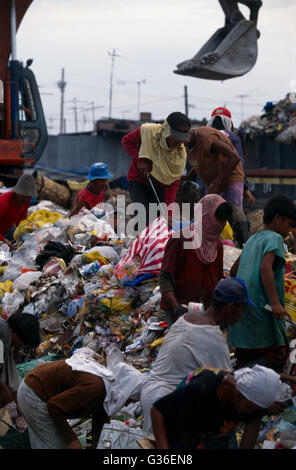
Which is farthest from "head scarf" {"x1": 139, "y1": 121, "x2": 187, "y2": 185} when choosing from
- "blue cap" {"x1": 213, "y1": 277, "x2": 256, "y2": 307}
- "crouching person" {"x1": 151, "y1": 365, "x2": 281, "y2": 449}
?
"crouching person" {"x1": 151, "y1": 365, "x2": 281, "y2": 449}

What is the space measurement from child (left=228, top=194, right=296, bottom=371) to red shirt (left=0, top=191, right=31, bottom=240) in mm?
3890

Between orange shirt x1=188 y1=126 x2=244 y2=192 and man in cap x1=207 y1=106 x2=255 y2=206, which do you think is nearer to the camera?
orange shirt x1=188 y1=126 x2=244 y2=192

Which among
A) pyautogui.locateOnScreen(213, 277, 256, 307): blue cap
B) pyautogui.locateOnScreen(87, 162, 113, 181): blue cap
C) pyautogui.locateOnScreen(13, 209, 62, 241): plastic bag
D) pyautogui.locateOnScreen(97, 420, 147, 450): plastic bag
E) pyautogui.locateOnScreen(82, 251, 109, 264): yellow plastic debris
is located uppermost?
pyautogui.locateOnScreen(87, 162, 113, 181): blue cap

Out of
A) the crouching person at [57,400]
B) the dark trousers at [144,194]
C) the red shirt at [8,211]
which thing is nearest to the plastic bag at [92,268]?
the dark trousers at [144,194]

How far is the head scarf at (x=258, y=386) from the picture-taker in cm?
265

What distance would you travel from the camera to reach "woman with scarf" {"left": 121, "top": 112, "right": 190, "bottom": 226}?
6.14 m

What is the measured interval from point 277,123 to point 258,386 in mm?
13668

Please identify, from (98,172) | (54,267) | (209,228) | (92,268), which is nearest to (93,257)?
(92,268)

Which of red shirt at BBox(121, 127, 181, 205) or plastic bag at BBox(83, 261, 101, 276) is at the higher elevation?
red shirt at BBox(121, 127, 181, 205)

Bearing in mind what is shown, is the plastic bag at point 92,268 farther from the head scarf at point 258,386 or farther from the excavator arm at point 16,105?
the excavator arm at point 16,105

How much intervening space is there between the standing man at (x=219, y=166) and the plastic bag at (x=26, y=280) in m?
1.95

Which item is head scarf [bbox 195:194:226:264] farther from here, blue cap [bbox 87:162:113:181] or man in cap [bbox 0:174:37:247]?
blue cap [bbox 87:162:113:181]

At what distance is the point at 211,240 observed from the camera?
4133mm
